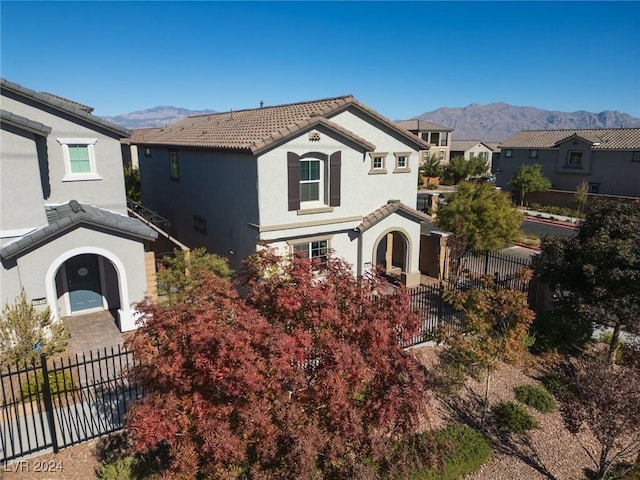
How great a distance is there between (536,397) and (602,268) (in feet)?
14.0

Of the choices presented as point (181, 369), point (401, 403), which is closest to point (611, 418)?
point (401, 403)

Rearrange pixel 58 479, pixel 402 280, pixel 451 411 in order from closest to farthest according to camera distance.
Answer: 1. pixel 58 479
2. pixel 451 411
3. pixel 402 280

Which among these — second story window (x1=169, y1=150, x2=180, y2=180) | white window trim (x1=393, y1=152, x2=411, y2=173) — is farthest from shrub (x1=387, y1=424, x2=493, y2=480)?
second story window (x1=169, y1=150, x2=180, y2=180)

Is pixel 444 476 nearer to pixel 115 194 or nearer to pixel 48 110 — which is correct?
pixel 115 194

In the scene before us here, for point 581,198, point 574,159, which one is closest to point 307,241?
point 581,198

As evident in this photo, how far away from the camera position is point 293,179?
16672 millimetres

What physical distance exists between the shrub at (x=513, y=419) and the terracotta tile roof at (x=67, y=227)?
11608mm

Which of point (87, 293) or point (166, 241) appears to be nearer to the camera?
point (87, 293)

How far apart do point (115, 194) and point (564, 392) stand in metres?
16.9

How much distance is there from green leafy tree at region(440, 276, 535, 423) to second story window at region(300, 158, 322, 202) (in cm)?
740

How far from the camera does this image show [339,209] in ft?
60.0

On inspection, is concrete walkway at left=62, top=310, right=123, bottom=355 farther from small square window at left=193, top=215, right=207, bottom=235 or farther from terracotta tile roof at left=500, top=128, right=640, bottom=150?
terracotta tile roof at left=500, top=128, right=640, bottom=150

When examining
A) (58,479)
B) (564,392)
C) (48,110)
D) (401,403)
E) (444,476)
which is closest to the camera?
(401,403)

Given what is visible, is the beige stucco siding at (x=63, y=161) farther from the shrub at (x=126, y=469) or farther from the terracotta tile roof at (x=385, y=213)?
the shrub at (x=126, y=469)
